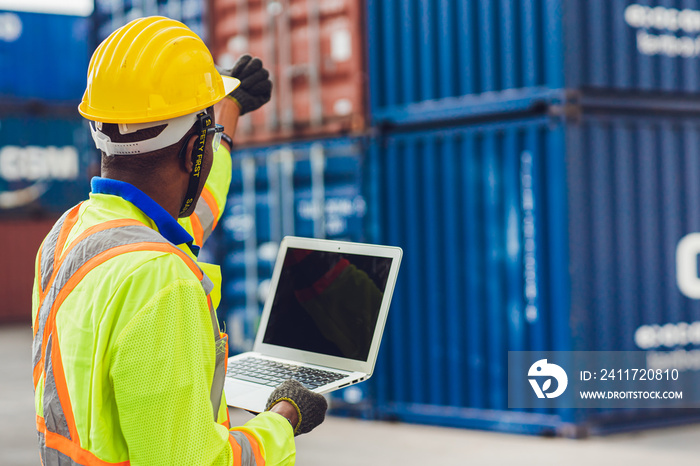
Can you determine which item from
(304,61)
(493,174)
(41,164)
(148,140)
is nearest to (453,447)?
(493,174)

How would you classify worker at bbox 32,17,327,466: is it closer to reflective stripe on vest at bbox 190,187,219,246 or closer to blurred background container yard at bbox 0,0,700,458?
reflective stripe on vest at bbox 190,187,219,246

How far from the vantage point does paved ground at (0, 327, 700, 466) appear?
5727mm

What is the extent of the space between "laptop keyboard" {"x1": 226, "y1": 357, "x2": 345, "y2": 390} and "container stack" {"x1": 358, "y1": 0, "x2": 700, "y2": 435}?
4.20 meters

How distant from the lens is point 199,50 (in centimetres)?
199

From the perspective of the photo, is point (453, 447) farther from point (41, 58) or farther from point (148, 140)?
point (41, 58)

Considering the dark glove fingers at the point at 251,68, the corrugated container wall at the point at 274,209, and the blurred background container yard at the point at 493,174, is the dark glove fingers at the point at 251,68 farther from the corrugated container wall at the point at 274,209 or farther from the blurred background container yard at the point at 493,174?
the corrugated container wall at the point at 274,209

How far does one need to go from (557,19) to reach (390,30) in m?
1.58

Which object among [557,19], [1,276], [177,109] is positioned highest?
[557,19]

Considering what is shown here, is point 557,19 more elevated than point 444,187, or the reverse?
point 557,19

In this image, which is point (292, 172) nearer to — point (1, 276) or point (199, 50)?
point (199, 50)

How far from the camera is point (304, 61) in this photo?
7727 mm

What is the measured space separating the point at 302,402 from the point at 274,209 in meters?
6.02

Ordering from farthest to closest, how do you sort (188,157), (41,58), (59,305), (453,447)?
(41,58) → (453,447) → (188,157) → (59,305)

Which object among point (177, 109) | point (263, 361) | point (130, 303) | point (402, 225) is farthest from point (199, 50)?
point (402, 225)
